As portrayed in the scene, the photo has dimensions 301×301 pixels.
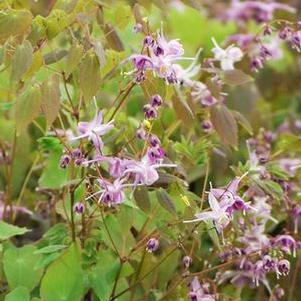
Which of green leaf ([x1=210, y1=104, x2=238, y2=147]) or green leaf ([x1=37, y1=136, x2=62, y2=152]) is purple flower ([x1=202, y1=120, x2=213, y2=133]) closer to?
green leaf ([x1=210, y1=104, x2=238, y2=147])

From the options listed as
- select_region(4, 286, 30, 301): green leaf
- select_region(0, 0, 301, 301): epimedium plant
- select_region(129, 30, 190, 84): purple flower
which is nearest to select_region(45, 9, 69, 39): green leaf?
select_region(0, 0, 301, 301): epimedium plant

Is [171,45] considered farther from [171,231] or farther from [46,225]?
[46,225]

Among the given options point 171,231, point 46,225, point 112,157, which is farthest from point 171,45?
point 46,225

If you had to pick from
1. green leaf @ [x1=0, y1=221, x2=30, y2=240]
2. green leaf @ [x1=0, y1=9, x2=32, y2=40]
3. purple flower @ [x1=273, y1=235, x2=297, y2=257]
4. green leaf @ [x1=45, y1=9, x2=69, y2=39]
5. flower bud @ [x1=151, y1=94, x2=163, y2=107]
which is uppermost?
green leaf @ [x1=0, y1=9, x2=32, y2=40]

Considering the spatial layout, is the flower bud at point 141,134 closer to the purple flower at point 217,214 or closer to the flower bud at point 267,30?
the purple flower at point 217,214

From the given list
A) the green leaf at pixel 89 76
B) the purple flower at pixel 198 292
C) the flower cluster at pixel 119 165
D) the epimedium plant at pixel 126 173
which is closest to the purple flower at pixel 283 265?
the epimedium plant at pixel 126 173

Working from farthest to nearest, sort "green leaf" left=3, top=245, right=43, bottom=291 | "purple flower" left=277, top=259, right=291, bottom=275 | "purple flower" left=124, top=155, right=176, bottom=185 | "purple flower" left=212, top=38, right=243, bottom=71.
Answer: "purple flower" left=212, top=38, right=243, bottom=71, "green leaf" left=3, top=245, right=43, bottom=291, "purple flower" left=277, top=259, right=291, bottom=275, "purple flower" left=124, top=155, right=176, bottom=185
